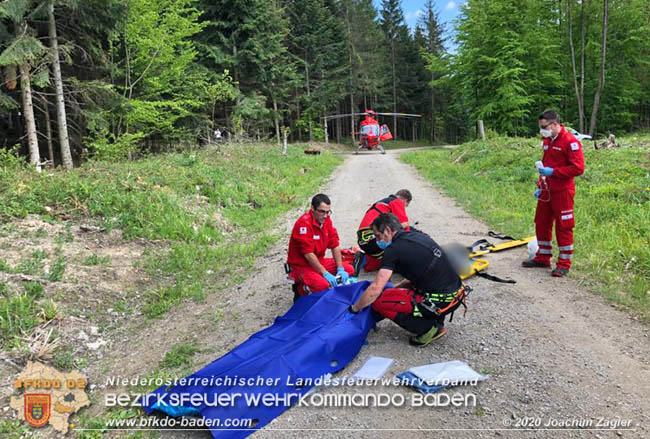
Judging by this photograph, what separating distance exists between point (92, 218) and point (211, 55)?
15.7 meters

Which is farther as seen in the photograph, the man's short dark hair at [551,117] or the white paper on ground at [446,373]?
the man's short dark hair at [551,117]

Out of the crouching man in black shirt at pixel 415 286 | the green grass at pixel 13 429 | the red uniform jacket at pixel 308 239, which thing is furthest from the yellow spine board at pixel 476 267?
the green grass at pixel 13 429

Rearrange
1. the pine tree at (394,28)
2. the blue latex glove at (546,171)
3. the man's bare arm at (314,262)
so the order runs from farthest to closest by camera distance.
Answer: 1. the pine tree at (394,28)
2. the blue latex glove at (546,171)
3. the man's bare arm at (314,262)

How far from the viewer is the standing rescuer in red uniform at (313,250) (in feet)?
14.7

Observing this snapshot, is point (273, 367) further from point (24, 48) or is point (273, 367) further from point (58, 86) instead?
point (58, 86)

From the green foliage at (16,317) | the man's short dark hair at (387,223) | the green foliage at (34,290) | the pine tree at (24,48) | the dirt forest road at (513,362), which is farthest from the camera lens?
the pine tree at (24,48)

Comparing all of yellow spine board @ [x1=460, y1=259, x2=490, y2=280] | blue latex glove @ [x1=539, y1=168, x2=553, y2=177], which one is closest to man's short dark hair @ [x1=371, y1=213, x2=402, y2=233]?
yellow spine board @ [x1=460, y1=259, x2=490, y2=280]

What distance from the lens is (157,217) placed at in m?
7.57

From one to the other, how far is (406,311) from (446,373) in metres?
0.71

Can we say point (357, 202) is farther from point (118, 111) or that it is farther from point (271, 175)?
point (118, 111)

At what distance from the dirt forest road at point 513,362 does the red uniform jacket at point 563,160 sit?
1.24 m

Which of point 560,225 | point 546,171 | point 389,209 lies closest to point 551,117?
point 546,171

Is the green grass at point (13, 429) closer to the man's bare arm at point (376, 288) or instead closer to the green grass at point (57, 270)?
the green grass at point (57, 270)

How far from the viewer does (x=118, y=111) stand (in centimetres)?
1357
